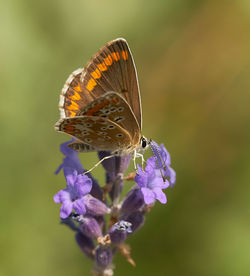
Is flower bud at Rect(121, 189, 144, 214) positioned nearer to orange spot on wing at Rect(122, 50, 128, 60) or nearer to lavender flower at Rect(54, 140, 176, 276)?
lavender flower at Rect(54, 140, 176, 276)

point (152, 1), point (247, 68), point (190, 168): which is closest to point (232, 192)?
point (190, 168)

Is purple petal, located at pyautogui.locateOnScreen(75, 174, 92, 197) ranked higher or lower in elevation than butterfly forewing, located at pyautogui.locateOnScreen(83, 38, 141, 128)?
lower

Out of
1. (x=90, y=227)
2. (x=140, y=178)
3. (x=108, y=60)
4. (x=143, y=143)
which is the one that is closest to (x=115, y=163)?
(x=143, y=143)

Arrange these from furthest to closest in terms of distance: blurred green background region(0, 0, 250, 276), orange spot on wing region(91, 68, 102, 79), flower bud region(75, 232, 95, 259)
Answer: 1. blurred green background region(0, 0, 250, 276)
2. flower bud region(75, 232, 95, 259)
3. orange spot on wing region(91, 68, 102, 79)

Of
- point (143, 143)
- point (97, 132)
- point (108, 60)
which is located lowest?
point (143, 143)

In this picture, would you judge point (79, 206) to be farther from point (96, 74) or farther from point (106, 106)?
point (96, 74)

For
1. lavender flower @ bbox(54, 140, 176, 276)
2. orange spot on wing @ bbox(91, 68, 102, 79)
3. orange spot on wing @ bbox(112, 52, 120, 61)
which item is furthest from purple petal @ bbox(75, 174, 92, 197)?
orange spot on wing @ bbox(112, 52, 120, 61)

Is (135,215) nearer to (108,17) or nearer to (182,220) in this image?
(182,220)
